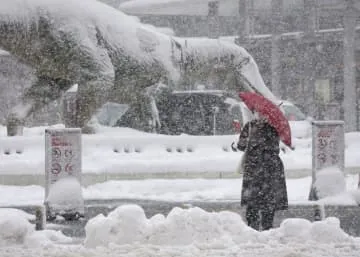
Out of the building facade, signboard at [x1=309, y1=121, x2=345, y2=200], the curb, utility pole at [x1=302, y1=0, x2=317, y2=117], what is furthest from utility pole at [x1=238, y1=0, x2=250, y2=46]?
signboard at [x1=309, y1=121, x2=345, y2=200]

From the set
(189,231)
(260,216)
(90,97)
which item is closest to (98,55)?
(90,97)

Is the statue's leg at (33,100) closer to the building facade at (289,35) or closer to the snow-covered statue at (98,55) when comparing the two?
the snow-covered statue at (98,55)

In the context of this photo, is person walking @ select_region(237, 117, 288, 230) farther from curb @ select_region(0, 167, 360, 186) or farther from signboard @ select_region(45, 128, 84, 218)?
curb @ select_region(0, 167, 360, 186)

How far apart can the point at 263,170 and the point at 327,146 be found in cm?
363

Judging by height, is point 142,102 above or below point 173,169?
Answer: above

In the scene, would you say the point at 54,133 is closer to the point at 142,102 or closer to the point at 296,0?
the point at 142,102

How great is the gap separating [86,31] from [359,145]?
534 cm

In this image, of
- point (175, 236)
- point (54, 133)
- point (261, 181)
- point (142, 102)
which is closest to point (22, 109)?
point (142, 102)

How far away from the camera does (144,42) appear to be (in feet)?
50.2

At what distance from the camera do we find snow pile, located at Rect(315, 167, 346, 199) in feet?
40.3

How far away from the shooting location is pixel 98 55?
47.2ft

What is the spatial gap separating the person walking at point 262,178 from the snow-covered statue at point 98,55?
551 centimetres

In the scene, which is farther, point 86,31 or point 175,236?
point 86,31

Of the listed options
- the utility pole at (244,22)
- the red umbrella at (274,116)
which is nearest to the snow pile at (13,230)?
the red umbrella at (274,116)
